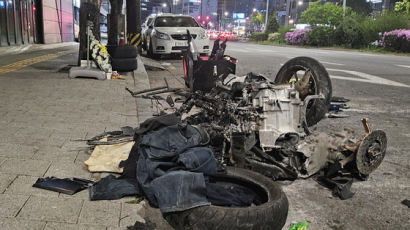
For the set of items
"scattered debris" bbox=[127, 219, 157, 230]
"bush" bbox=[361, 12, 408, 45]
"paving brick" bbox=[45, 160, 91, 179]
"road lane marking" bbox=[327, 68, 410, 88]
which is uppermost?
"bush" bbox=[361, 12, 408, 45]

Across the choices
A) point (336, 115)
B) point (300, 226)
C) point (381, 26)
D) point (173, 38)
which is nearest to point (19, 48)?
point (173, 38)

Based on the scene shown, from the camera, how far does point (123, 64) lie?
993 cm

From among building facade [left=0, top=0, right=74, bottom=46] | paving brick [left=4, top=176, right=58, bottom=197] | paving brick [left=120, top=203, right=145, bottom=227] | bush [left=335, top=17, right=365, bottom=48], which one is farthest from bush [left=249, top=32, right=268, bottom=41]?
paving brick [left=120, top=203, right=145, bottom=227]

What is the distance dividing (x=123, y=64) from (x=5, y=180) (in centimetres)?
723

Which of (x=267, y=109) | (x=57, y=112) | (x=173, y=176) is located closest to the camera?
(x=173, y=176)

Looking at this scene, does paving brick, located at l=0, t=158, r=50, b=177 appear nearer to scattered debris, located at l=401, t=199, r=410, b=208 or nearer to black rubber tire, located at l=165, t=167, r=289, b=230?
black rubber tire, located at l=165, t=167, r=289, b=230

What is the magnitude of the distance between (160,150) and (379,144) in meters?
1.99

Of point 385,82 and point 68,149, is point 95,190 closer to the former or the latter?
point 68,149

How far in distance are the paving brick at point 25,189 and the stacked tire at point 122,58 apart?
718cm

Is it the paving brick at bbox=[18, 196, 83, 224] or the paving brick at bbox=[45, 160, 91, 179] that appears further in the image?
the paving brick at bbox=[45, 160, 91, 179]

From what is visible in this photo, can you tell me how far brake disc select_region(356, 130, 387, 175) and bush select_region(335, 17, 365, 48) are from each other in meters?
31.9

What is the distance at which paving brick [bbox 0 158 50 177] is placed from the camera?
10.4 ft

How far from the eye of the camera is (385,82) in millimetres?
9602

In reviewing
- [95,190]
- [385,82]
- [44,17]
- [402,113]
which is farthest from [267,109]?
[44,17]
